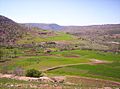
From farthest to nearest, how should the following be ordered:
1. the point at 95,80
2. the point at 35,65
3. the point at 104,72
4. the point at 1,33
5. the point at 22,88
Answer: the point at 1,33 < the point at 35,65 < the point at 104,72 < the point at 95,80 < the point at 22,88

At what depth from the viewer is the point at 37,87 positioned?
36.3 meters

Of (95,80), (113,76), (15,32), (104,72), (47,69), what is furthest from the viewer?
(15,32)

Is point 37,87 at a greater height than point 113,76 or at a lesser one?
greater

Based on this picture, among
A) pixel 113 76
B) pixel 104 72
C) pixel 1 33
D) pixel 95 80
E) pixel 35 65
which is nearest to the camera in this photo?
pixel 95 80

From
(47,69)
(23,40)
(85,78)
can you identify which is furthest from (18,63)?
(23,40)

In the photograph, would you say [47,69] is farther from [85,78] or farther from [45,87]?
[45,87]

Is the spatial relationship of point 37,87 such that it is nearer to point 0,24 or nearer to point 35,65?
point 35,65

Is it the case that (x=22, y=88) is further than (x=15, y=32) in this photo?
No

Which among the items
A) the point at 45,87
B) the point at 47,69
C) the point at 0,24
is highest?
the point at 0,24

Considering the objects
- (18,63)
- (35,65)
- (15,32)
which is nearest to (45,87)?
(35,65)

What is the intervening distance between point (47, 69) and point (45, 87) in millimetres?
42441

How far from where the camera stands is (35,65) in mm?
85875

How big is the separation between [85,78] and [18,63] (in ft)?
121

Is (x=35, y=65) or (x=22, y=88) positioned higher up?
(x=22, y=88)
